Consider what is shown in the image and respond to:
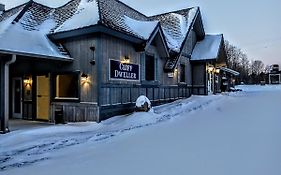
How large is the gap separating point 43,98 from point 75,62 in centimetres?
246

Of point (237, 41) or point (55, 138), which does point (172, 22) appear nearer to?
point (55, 138)

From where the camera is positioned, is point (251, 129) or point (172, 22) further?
point (172, 22)

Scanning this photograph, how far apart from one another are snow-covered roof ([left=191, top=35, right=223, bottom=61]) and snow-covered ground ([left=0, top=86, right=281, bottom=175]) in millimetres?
11622

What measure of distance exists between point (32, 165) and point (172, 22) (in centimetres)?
Result: 1759

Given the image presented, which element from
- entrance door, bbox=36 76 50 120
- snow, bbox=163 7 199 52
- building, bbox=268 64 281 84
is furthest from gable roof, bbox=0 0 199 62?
building, bbox=268 64 281 84

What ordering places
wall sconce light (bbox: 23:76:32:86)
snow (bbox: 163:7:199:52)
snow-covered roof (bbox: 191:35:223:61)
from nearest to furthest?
1. wall sconce light (bbox: 23:76:32:86)
2. snow (bbox: 163:7:199:52)
3. snow-covered roof (bbox: 191:35:223:61)

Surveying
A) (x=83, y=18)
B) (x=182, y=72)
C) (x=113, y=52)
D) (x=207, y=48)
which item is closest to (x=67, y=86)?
(x=113, y=52)

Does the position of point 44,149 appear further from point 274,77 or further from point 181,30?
point 274,77

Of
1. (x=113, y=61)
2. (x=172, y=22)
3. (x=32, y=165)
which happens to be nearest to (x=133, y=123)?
(x=113, y=61)

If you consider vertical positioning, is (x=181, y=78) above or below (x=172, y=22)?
below

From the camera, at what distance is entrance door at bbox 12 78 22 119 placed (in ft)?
41.9

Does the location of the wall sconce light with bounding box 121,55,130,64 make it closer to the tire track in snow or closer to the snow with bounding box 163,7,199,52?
the tire track in snow

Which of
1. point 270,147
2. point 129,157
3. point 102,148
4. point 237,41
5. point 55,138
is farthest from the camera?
point 237,41

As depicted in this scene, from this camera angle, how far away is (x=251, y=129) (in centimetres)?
780
